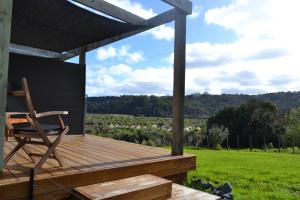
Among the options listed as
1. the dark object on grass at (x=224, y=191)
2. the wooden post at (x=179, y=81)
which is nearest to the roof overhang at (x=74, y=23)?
the wooden post at (x=179, y=81)

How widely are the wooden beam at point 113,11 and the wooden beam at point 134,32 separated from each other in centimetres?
18

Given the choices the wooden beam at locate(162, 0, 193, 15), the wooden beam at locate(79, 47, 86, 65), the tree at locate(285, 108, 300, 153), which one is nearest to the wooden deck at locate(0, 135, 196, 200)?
the wooden beam at locate(162, 0, 193, 15)

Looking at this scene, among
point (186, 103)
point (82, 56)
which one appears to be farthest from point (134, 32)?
point (186, 103)

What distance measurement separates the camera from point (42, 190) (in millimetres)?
2549

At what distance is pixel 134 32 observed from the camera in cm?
533

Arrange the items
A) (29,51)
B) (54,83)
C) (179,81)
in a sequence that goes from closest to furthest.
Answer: (179,81)
(54,83)
(29,51)

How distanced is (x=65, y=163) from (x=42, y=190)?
683mm

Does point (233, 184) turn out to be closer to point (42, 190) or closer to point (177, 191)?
point (177, 191)

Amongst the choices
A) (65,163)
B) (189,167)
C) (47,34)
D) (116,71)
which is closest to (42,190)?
(65,163)

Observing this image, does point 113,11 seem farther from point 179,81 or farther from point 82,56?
point 82,56

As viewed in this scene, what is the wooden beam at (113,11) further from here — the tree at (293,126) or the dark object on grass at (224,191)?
the tree at (293,126)

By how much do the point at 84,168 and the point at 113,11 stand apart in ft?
8.29

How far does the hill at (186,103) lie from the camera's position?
1476cm

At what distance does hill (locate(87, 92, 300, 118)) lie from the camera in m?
14.8
